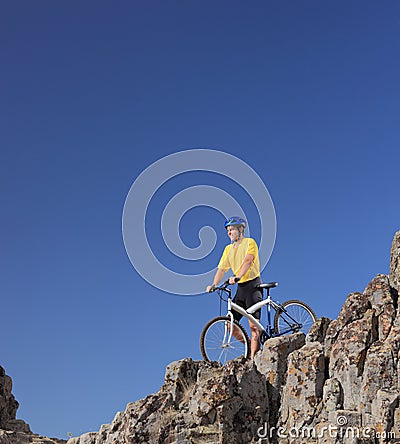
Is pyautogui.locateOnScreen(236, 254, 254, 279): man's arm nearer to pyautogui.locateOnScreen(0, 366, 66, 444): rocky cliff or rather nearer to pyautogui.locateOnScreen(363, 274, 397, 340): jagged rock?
pyautogui.locateOnScreen(363, 274, 397, 340): jagged rock

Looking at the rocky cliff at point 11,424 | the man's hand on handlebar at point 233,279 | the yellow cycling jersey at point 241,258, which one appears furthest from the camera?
the rocky cliff at point 11,424

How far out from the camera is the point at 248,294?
27625mm

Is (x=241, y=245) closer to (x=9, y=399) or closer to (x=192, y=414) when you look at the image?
(x=192, y=414)

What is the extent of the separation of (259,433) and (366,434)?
3.79 m

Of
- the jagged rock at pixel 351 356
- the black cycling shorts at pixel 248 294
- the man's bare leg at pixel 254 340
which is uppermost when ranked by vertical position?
the black cycling shorts at pixel 248 294

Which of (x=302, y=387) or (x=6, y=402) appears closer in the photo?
(x=302, y=387)

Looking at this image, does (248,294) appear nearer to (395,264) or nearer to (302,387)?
(302,387)

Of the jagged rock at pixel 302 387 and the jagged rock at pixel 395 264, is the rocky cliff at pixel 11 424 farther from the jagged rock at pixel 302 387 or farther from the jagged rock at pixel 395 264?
the jagged rock at pixel 395 264

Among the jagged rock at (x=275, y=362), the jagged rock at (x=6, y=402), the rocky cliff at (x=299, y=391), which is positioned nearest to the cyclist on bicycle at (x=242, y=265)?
the jagged rock at (x=275, y=362)

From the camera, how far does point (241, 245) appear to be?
1096 inches

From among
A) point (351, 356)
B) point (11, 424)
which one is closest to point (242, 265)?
point (351, 356)

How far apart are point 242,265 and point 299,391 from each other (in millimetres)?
6215

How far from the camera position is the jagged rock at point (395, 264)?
24.2 meters

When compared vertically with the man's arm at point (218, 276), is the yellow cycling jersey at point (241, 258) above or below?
above
